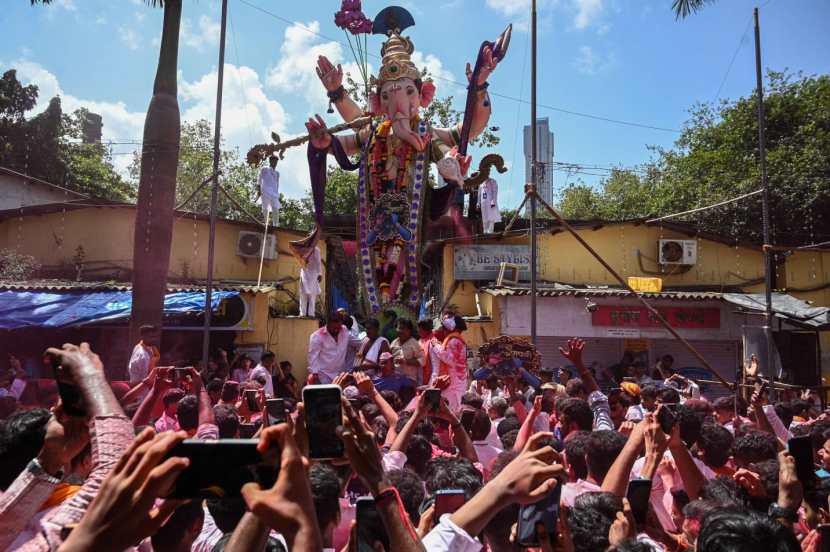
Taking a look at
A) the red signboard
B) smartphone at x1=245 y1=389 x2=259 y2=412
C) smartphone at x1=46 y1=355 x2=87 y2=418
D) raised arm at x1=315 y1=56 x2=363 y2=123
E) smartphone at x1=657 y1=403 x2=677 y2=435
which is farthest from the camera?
the red signboard

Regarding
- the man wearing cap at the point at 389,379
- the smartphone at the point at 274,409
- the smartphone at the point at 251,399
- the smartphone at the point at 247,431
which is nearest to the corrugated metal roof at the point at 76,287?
the man wearing cap at the point at 389,379

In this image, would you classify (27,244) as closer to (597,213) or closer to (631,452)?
(631,452)

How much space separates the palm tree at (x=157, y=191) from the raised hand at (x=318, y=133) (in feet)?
7.18

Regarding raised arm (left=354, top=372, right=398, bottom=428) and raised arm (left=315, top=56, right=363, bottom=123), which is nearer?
raised arm (left=354, top=372, right=398, bottom=428)

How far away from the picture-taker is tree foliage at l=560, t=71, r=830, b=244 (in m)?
19.2

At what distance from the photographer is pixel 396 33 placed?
11602mm

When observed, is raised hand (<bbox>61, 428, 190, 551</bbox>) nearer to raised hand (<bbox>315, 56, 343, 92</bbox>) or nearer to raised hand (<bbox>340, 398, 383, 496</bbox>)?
raised hand (<bbox>340, 398, 383, 496</bbox>)

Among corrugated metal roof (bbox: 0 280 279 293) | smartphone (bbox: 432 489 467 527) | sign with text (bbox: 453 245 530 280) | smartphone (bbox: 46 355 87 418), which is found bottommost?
smartphone (bbox: 432 489 467 527)

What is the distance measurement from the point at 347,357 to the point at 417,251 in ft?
7.16

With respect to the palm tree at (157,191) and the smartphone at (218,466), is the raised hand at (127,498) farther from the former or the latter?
the palm tree at (157,191)

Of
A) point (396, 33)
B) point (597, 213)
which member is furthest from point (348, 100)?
point (597, 213)

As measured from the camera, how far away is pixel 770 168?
1988 cm

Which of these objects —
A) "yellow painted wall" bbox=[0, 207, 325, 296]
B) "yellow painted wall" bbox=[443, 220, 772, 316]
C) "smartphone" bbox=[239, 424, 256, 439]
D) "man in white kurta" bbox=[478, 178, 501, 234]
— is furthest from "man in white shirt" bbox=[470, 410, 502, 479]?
"yellow painted wall" bbox=[443, 220, 772, 316]

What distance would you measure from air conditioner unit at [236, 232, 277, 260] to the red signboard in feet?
26.2
